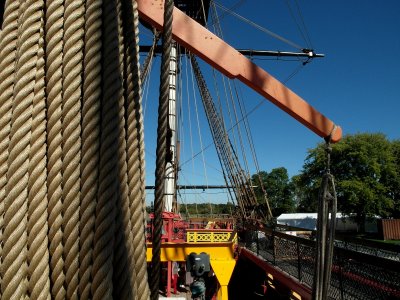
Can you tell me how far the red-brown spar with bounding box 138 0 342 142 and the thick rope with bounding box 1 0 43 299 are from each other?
0.72 meters

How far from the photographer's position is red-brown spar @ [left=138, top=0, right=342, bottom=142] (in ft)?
4.56

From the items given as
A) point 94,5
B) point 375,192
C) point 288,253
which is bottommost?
point 288,253

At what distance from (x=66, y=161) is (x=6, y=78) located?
0.78 ft

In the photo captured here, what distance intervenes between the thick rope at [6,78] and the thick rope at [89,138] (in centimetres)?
15

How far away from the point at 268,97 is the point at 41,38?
3.89ft

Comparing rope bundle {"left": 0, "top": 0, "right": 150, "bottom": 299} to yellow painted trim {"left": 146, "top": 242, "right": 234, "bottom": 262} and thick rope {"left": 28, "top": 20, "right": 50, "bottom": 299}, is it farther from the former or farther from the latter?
yellow painted trim {"left": 146, "top": 242, "right": 234, "bottom": 262}

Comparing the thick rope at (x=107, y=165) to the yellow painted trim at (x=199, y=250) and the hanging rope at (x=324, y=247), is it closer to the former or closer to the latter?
the hanging rope at (x=324, y=247)

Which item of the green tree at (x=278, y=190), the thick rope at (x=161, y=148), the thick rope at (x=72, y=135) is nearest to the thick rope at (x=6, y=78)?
the thick rope at (x=72, y=135)

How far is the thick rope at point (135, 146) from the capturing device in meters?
0.72

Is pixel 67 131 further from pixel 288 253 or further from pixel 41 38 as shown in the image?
pixel 288 253

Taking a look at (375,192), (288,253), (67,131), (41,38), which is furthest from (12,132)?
(375,192)

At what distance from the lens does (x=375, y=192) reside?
24.0m

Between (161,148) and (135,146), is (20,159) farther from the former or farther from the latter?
(161,148)

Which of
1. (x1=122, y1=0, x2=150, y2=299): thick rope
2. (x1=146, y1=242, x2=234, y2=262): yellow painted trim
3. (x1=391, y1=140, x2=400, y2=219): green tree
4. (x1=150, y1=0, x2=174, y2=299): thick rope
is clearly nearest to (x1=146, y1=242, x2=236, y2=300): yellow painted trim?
(x1=146, y1=242, x2=234, y2=262): yellow painted trim
